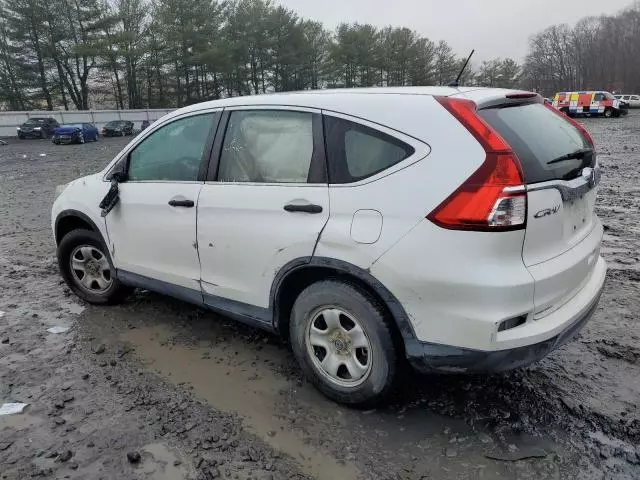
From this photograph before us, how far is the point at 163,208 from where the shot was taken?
145 inches

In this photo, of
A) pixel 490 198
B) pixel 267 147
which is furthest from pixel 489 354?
pixel 267 147

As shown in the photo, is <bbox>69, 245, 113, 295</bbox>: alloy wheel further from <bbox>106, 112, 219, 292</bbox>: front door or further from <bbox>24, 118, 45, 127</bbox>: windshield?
<bbox>24, 118, 45, 127</bbox>: windshield

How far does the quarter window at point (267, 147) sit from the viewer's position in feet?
9.91

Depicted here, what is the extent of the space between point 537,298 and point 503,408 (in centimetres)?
82

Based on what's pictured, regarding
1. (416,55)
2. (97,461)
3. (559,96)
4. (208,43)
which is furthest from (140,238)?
(416,55)

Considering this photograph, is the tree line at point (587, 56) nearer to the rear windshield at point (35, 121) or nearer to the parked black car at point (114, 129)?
the parked black car at point (114, 129)

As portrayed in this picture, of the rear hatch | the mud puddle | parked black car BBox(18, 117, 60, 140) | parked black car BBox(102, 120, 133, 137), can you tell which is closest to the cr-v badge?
the rear hatch

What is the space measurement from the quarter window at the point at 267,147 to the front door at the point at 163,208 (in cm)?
21

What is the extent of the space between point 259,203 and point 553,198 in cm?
159

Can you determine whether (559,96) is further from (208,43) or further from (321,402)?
(321,402)

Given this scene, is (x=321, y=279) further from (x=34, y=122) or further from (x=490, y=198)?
(x=34, y=122)

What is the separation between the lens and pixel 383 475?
8.12 ft

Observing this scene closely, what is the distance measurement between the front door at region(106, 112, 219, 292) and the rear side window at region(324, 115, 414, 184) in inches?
40.6

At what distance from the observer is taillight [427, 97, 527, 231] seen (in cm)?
237
